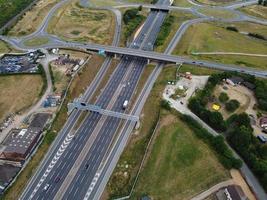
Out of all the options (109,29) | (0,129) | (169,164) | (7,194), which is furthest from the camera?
(109,29)

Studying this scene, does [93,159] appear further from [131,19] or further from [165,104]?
[131,19]

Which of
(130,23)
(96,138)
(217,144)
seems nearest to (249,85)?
(217,144)

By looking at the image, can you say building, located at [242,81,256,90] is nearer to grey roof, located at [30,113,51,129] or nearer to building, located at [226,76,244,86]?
building, located at [226,76,244,86]

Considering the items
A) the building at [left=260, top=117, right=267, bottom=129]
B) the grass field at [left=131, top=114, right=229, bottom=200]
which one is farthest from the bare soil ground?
the grass field at [left=131, top=114, right=229, bottom=200]

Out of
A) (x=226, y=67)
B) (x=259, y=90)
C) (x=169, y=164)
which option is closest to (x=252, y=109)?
(x=259, y=90)

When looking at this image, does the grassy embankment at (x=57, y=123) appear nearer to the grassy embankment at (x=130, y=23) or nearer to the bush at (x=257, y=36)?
the grassy embankment at (x=130, y=23)

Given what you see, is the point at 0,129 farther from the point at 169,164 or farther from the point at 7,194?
the point at 169,164
